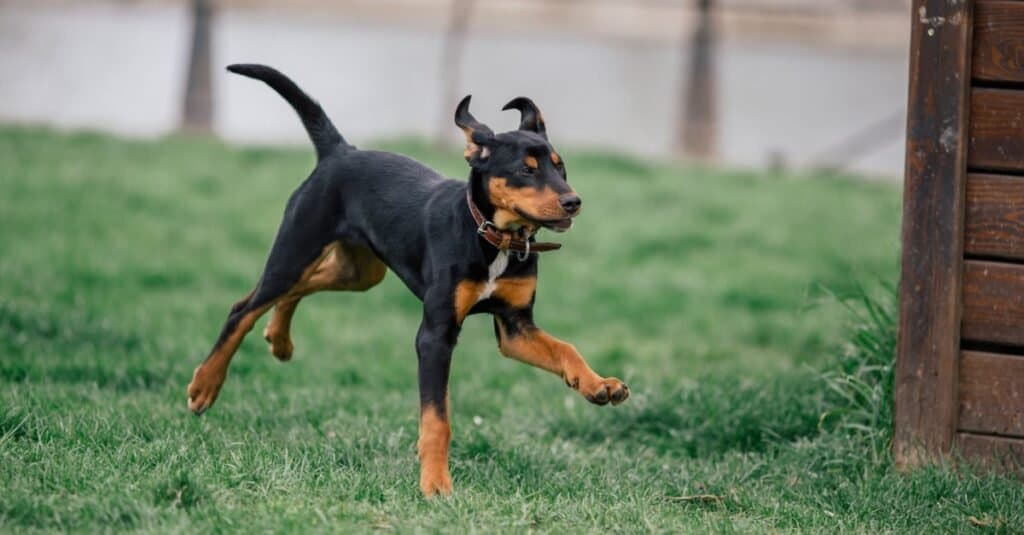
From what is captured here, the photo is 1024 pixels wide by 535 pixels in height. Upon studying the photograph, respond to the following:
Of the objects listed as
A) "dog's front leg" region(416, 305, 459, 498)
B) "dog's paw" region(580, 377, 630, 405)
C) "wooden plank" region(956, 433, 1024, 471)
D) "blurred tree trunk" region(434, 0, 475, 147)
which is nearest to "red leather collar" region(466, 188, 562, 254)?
"dog's front leg" region(416, 305, 459, 498)

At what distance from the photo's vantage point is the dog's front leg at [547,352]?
451cm

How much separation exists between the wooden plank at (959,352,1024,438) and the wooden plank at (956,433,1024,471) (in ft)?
0.11

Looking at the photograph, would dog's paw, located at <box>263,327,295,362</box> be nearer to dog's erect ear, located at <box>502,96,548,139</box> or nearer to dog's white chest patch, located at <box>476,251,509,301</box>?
dog's white chest patch, located at <box>476,251,509,301</box>

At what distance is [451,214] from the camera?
4.73 m

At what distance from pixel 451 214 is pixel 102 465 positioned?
147cm

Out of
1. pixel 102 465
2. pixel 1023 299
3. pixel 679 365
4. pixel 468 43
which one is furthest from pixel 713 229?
pixel 468 43

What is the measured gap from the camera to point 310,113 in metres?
5.48

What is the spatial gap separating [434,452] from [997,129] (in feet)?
8.29

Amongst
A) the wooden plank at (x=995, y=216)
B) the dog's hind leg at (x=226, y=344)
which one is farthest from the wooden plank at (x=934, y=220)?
the dog's hind leg at (x=226, y=344)

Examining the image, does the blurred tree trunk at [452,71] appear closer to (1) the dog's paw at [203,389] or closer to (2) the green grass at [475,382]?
(2) the green grass at [475,382]

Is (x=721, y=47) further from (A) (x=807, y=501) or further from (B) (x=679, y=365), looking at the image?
(A) (x=807, y=501)

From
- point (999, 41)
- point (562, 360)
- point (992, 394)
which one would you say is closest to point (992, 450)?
point (992, 394)

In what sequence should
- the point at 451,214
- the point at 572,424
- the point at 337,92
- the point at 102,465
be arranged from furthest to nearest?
the point at 337,92 < the point at 572,424 < the point at 451,214 < the point at 102,465

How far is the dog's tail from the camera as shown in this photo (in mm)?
5445
